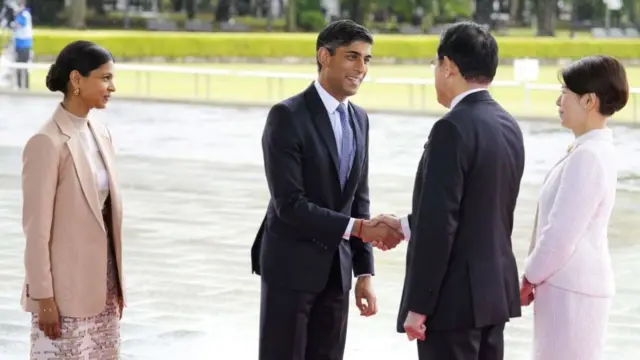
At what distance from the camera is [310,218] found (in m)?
4.31

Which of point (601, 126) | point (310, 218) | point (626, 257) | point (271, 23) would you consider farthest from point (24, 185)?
point (271, 23)

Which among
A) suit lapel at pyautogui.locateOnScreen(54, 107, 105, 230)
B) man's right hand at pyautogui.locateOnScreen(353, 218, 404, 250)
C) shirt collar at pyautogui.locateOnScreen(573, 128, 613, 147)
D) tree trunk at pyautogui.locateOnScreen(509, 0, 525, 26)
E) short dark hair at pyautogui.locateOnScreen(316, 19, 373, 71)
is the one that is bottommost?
tree trunk at pyautogui.locateOnScreen(509, 0, 525, 26)

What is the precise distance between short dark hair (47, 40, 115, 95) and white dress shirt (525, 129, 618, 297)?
4.87 ft

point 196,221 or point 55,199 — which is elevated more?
point 55,199

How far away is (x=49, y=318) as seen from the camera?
13.9 feet

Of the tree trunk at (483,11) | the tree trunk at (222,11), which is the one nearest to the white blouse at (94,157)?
the tree trunk at (222,11)

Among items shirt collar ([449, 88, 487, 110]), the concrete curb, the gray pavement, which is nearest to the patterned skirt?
shirt collar ([449, 88, 487, 110])

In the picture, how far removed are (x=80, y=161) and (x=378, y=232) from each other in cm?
98

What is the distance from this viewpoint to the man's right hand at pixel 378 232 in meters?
4.40

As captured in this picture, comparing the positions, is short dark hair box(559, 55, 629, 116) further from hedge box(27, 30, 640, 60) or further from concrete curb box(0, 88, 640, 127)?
hedge box(27, 30, 640, 60)

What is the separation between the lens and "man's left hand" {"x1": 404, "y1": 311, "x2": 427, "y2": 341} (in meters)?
3.97

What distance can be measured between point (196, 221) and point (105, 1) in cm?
4569

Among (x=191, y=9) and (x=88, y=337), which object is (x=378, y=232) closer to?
(x=88, y=337)

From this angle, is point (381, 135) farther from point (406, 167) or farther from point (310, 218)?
point (310, 218)
